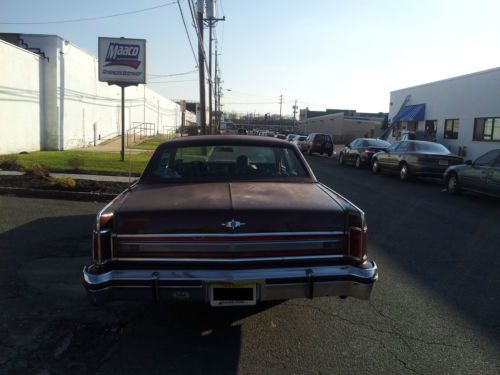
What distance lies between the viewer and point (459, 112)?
87.9ft

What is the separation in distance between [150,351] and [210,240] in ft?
3.20

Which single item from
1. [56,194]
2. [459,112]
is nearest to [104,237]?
[56,194]

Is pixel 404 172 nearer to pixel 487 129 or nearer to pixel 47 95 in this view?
pixel 487 129

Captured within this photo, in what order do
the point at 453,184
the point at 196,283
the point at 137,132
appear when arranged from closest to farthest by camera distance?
the point at 196,283, the point at 453,184, the point at 137,132

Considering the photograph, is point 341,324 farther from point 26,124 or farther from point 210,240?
point 26,124

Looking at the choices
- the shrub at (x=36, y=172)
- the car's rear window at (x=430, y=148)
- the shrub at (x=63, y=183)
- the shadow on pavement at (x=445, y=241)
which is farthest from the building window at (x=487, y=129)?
the shrub at (x=36, y=172)

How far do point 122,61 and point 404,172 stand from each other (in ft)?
42.3

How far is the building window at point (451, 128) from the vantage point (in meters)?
27.4

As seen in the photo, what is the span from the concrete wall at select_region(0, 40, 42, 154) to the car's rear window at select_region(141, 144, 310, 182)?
14945 millimetres

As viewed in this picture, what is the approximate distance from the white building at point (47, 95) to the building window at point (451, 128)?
2106 cm

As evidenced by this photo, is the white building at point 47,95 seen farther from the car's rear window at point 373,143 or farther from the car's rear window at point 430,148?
the car's rear window at point 430,148

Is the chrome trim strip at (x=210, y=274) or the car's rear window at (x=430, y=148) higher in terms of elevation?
the car's rear window at (x=430, y=148)

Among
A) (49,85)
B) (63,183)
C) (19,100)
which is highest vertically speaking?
(49,85)

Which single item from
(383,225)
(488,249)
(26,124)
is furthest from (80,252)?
(26,124)
